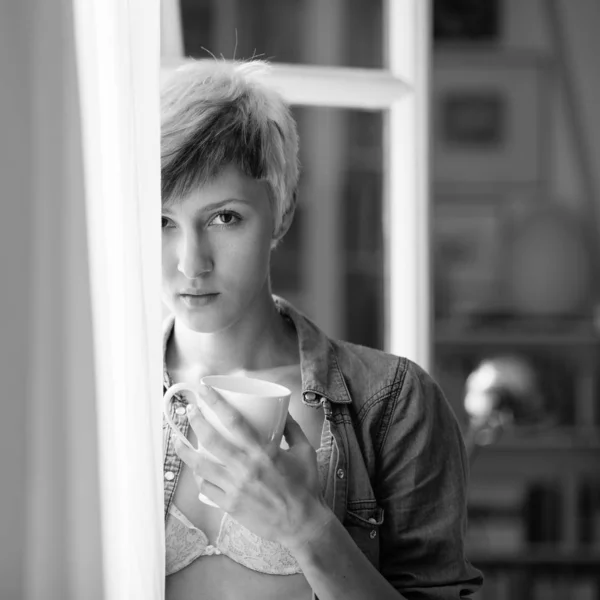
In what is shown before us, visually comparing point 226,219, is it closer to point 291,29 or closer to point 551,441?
point 551,441

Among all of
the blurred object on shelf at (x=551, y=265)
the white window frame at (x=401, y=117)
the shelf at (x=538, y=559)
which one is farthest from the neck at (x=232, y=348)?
the shelf at (x=538, y=559)

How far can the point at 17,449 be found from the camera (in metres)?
0.50

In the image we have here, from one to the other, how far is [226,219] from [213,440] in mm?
235

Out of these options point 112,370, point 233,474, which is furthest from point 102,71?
point 233,474

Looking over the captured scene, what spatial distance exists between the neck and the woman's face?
0.03m

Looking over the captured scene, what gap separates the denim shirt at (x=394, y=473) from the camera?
2.91 ft

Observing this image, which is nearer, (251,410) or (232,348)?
(251,410)

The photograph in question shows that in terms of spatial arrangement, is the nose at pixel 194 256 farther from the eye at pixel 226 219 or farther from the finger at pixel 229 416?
the finger at pixel 229 416

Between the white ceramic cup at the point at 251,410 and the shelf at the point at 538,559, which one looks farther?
the shelf at the point at 538,559

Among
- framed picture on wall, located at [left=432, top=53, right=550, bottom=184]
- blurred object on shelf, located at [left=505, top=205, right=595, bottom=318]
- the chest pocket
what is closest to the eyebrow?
the chest pocket

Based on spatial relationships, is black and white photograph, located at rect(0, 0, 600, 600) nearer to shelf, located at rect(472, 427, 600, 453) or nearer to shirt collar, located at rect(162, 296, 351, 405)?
shirt collar, located at rect(162, 296, 351, 405)

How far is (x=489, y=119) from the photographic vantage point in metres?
3.43

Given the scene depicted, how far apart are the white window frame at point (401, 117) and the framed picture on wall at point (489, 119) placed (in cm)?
233

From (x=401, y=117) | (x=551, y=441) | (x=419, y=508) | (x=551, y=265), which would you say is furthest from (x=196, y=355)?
(x=551, y=441)
